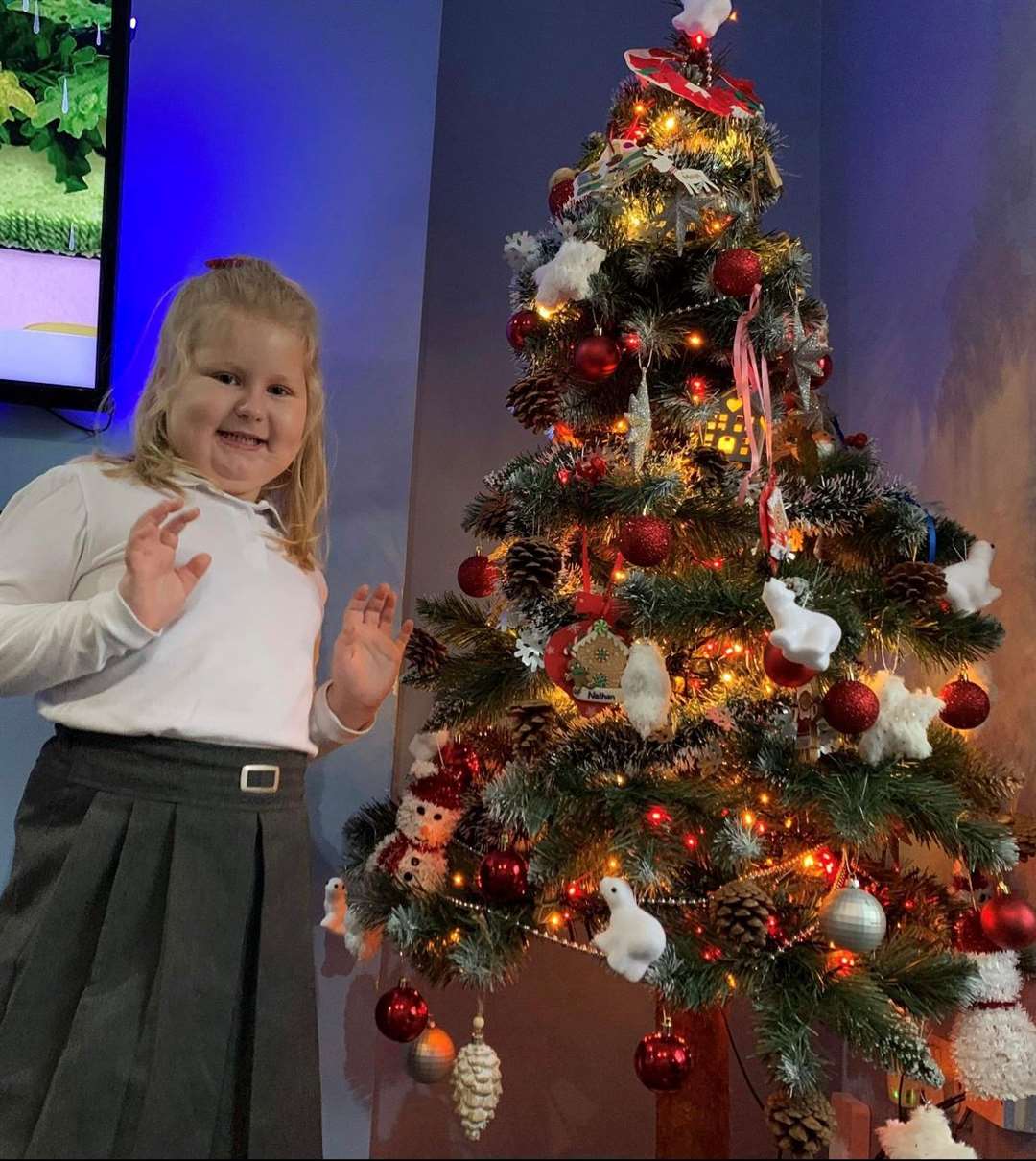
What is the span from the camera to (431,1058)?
3.91 feet

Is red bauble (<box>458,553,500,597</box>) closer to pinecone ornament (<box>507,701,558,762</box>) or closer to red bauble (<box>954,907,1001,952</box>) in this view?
pinecone ornament (<box>507,701,558,762</box>)

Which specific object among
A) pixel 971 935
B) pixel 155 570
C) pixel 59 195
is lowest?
pixel 971 935

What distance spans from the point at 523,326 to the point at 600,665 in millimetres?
464

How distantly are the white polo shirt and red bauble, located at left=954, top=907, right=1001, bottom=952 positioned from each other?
28.9 inches

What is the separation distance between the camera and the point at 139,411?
1.35m

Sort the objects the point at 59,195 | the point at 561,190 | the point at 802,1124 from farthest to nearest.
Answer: the point at 59,195 < the point at 561,190 < the point at 802,1124

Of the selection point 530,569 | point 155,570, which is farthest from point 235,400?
point 530,569

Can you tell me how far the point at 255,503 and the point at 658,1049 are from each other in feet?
2.50

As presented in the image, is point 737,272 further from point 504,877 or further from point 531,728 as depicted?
point 504,877

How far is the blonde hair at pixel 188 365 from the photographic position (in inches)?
51.4

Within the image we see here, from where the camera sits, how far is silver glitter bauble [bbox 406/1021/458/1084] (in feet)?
3.91

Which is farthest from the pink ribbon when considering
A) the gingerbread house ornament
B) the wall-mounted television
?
the wall-mounted television

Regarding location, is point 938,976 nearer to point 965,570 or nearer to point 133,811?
point 965,570

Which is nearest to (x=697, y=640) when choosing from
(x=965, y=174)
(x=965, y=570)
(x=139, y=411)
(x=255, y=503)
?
(x=965, y=570)
